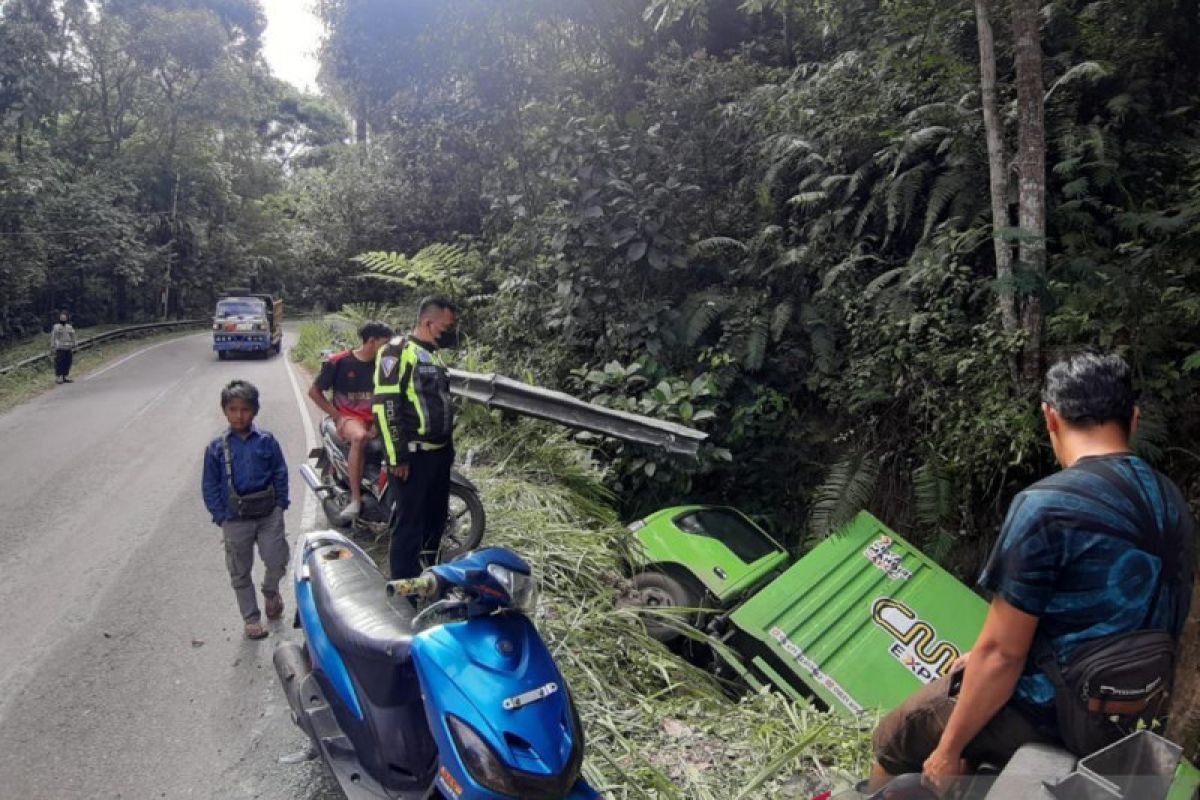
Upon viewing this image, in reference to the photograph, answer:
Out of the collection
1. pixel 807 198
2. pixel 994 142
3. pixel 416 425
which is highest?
pixel 994 142

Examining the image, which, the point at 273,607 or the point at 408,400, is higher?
the point at 408,400

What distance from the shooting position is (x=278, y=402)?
13.9 metres

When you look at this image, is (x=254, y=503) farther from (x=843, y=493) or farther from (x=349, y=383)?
(x=843, y=493)

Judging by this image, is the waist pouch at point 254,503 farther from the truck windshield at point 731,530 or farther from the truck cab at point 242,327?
the truck cab at point 242,327

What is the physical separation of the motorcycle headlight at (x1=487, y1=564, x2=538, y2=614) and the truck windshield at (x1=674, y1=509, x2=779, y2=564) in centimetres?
349

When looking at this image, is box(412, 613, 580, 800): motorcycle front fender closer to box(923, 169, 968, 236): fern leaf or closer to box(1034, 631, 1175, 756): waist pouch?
box(1034, 631, 1175, 756): waist pouch

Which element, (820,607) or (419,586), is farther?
(820,607)

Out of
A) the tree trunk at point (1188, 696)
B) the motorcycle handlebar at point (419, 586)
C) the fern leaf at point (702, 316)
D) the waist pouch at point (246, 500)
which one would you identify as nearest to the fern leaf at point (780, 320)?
the fern leaf at point (702, 316)

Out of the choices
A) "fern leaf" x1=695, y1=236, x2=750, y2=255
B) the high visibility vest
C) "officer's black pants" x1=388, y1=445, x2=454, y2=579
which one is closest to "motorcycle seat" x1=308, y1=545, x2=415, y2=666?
"officer's black pants" x1=388, y1=445, x2=454, y2=579

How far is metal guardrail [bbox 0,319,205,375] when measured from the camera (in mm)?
17703

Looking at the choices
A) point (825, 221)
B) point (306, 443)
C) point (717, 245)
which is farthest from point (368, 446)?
point (825, 221)

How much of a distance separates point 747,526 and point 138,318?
3489 cm

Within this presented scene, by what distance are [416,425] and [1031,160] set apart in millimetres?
5068

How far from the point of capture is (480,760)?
2.34m
